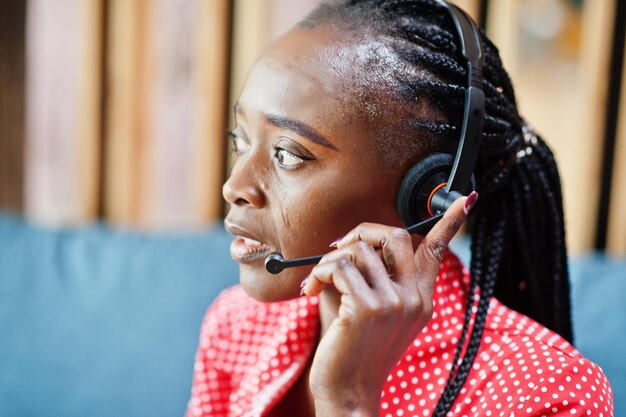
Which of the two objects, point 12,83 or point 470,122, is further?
Answer: point 12,83

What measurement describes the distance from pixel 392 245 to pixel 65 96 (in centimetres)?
163

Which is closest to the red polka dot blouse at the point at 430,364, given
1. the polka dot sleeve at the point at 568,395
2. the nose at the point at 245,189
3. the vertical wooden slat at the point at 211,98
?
the polka dot sleeve at the point at 568,395

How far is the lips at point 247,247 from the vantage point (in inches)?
33.4

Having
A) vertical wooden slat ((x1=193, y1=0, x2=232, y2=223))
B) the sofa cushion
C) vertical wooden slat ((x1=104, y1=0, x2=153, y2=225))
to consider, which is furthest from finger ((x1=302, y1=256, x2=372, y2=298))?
vertical wooden slat ((x1=104, y1=0, x2=153, y2=225))

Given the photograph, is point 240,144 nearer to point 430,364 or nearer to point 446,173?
point 446,173

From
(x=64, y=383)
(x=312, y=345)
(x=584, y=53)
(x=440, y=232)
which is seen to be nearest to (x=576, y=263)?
(x=584, y=53)

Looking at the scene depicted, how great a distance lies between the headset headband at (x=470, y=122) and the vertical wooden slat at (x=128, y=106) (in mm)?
1356

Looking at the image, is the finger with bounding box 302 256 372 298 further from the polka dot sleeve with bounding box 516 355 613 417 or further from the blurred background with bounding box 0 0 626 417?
the blurred background with bounding box 0 0 626 417

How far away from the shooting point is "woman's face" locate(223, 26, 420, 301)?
2.63 feet

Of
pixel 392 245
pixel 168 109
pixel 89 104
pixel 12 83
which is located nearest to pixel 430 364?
pixel 392 245

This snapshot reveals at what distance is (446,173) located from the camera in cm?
81

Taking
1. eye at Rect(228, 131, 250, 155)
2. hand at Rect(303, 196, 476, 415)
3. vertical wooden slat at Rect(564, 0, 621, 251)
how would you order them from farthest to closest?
1. vertical wooden slat at Rect(564, 0, 621, 251)
2. eye at Rect(228, 131, 250, 155)
3. hand at Rect(303, 196, 476, 415)

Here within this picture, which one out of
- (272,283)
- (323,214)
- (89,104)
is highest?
(323,214)

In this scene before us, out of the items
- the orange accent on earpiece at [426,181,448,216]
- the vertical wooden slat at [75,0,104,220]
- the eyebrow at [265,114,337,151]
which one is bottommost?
the vertical wooden slat at [75,0,104,220]
